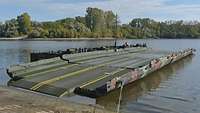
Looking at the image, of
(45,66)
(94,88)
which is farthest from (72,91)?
(45,66)

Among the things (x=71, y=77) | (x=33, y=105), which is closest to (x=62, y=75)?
(x=71, y=77)

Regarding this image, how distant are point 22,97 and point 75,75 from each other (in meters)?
10.5

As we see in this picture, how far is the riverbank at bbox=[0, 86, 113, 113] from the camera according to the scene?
57.2 ft

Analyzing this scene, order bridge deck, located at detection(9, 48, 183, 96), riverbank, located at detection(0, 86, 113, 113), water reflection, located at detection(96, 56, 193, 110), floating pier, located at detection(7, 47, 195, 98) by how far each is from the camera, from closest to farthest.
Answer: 1. riverbank, located at detection(0, 86, 113, 113)
2. water reflection, located at detection(96, 56, 193, 110)
3. floating pier, located at detection(7, 47, 195, 98)
4. bridge deck, located at detection(9, 48, 183, 96)

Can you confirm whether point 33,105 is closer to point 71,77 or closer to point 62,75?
point 71,77

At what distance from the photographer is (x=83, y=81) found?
28.5 metres

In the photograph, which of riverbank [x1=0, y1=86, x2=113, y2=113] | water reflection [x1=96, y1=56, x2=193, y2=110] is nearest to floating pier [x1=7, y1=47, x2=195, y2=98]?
water reflection [x1=96, y1=56, x2=193, y2=110]

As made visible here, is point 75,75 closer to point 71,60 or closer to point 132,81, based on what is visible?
point 132,81

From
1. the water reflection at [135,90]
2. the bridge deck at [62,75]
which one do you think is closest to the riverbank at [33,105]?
the bridge deck at [62,75]

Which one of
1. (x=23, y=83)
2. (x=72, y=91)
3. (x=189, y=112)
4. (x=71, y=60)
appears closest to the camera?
(x=189, y=112)

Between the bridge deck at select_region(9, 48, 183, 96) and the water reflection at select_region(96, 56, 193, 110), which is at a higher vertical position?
the bridge deck at select_region(9, 48, 183, 96)

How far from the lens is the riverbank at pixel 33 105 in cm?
1744

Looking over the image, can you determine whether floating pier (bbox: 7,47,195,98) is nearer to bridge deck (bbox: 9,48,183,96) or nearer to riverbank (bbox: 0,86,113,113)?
bridge deck (bbox: 9,48,183,96)

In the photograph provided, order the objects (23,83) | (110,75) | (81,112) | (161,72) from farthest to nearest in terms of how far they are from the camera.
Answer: (161,72), (110,75), (23,83), (81,112)
